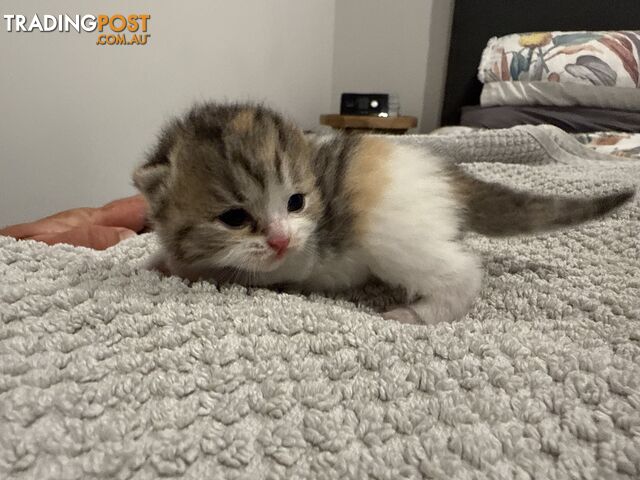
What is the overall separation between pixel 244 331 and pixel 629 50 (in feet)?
8.44

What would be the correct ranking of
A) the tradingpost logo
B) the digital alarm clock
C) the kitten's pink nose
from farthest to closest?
the digital alarm clock < the tradingpost logo < the kitten's pink nose

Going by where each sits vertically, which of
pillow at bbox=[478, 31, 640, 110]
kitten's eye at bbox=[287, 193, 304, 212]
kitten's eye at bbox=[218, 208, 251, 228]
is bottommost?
kitten's eye at bbox=[218, 208, 251, 228]

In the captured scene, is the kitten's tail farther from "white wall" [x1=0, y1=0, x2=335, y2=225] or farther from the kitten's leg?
"white wall" [x1=0, y1=0, x2=335, y2=225]

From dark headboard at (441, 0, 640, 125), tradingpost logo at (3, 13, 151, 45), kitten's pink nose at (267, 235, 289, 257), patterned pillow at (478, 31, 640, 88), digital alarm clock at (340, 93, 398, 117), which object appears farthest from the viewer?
digital alarm clock at (340, 93, 398, 117)

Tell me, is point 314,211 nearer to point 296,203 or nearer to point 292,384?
point 296,203

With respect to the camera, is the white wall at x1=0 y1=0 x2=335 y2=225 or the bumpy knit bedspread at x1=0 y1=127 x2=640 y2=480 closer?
the bumpy knit bedspread at x1=0 y1=127 x2=640 y2=480

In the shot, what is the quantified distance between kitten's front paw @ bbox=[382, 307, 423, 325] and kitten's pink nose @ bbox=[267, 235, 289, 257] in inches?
7.3

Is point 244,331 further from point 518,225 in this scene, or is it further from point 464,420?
point 518,225

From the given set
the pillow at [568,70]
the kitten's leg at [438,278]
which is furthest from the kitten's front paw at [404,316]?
the pillow at [568,70]

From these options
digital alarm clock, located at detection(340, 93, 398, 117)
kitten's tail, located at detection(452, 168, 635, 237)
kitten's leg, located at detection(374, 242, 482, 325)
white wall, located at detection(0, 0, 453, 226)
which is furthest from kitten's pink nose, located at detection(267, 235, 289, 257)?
digital alarm clock, located at detection(340, 93, 398, 117)

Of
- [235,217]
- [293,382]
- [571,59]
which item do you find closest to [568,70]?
[571,59]

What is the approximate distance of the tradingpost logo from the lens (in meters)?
1.43

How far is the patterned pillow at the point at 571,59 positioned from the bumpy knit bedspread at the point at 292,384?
79.0 inches

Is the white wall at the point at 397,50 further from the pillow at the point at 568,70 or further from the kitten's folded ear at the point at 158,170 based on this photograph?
the kitten's folded ear at the point at 158,170
